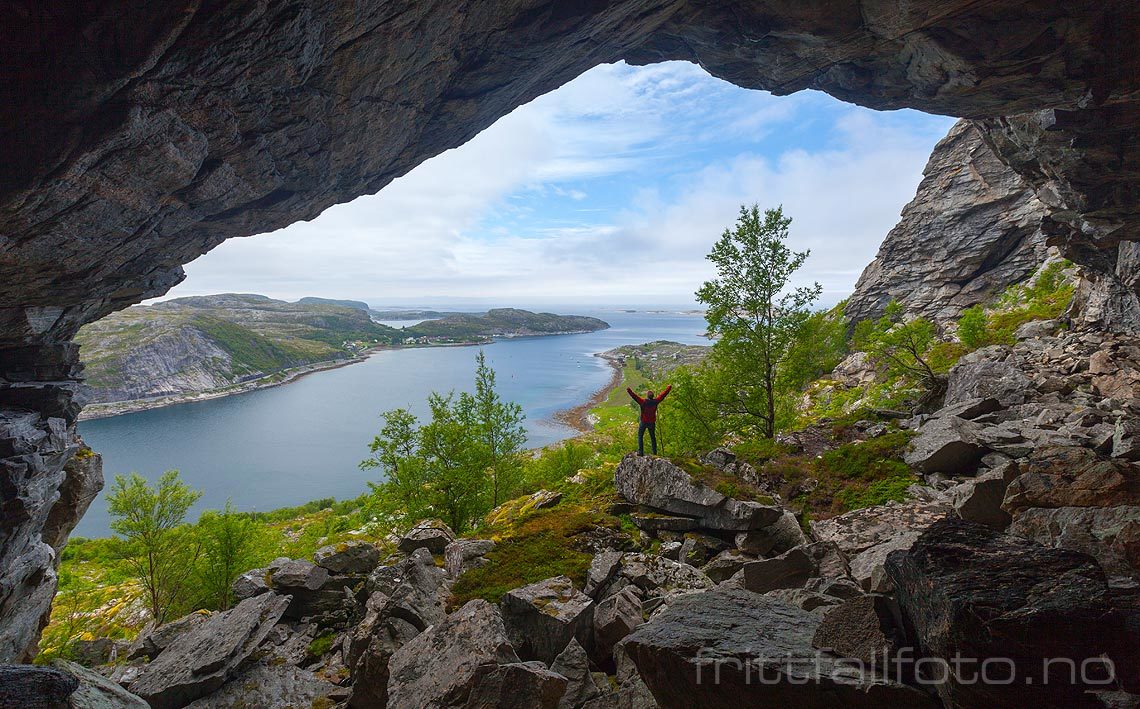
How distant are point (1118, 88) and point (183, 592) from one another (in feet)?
159

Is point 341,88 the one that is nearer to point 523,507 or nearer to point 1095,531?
point 523,507

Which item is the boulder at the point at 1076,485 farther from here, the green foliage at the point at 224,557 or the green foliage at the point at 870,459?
the green foliage at the point at 224,557

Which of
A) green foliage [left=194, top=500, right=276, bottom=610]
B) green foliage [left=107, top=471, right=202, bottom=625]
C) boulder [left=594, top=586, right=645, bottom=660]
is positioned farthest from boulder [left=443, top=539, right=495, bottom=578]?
green foliage [left=107, top=471, right=202, bottom=625]

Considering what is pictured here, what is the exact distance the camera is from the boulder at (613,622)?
22.5 ft

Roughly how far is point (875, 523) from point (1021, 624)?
7728 mm

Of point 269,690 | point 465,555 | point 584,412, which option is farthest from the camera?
point 584,412

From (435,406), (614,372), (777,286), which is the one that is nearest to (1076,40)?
(777,286)

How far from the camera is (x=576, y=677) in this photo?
239 inches

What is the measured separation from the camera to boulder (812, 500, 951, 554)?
31.3 ft

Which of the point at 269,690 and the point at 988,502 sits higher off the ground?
the point at 988,502

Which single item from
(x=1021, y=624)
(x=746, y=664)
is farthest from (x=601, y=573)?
(x=1021, y=624)

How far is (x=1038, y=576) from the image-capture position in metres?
4.19

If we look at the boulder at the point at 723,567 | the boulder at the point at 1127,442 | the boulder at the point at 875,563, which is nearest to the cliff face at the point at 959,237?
the boulder at the point at 1127,442

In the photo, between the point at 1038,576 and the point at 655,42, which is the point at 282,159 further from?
the point at 1038,576
